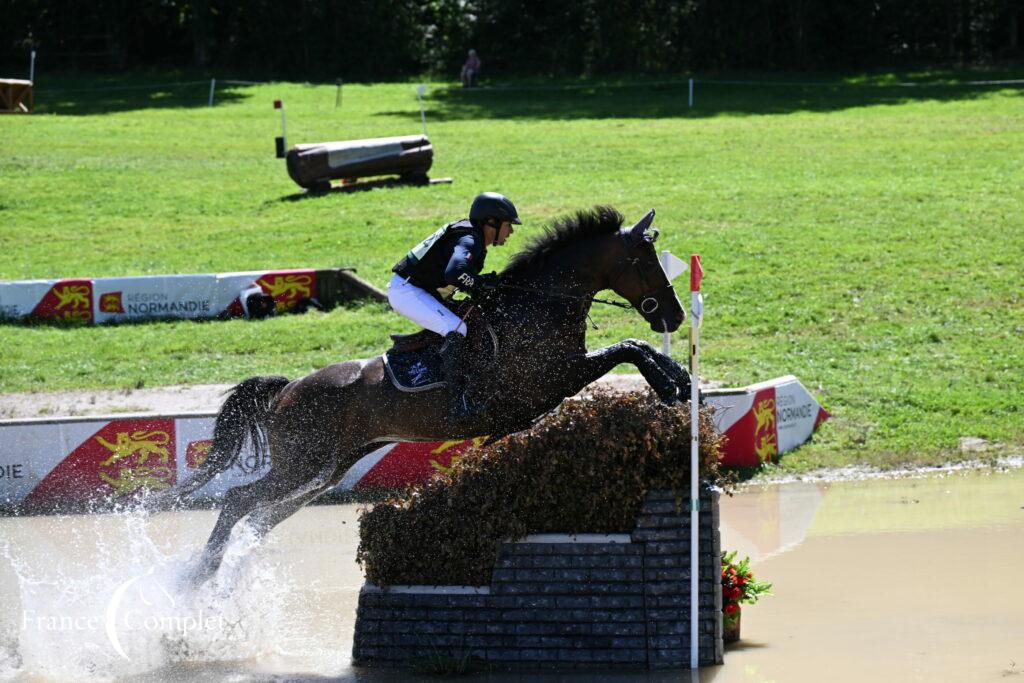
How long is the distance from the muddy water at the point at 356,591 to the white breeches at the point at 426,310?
1755 mm

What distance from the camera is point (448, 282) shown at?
6617 mm

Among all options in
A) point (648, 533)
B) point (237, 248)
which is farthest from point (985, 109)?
point (648, 533)

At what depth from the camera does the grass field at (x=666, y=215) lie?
1248 centimetres

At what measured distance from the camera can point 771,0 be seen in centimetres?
3522

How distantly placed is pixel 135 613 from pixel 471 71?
91.8 feet

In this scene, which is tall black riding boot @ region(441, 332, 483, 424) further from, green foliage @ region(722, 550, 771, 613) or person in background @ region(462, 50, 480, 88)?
person in background @ region(462, 50, 480, 88)

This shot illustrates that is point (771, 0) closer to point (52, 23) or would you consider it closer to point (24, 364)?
point (52, 23)

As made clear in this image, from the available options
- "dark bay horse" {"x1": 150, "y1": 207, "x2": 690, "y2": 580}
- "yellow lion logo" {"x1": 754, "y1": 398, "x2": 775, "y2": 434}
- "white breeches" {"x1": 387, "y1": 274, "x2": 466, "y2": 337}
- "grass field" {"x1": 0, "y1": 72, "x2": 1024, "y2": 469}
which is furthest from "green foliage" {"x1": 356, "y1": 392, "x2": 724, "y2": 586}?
"grass field" {"x1": 0, "y1": 72, "x2": 1024, "y2": 469}

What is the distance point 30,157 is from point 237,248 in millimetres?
8573

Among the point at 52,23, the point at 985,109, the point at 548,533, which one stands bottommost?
the point at 548,533

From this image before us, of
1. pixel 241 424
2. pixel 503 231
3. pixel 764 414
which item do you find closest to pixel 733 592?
pixel 503 231

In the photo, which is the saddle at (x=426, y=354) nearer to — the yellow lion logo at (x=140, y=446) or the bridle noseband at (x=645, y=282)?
the bridle noseband at (x=645, y=282)

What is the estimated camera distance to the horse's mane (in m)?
7.04

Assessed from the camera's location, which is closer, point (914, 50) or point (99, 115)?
point (99, 115)
